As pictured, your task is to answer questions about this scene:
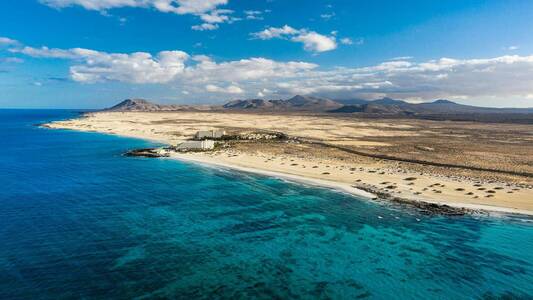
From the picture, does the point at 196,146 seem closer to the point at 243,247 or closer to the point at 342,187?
the point at 342,187

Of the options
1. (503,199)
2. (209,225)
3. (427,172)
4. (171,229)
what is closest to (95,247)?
(171,229)

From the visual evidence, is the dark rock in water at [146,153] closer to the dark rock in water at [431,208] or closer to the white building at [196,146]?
the white building at [196,146]

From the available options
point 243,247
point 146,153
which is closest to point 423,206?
point 243,247

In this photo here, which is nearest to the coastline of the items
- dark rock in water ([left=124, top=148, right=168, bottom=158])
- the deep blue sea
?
the deep blue sea

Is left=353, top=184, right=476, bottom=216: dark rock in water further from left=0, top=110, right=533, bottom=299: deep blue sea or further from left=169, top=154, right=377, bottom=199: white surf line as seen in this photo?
left=169, top=154, right=377, bottom=199: white surf line

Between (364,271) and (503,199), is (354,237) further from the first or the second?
(503,199)

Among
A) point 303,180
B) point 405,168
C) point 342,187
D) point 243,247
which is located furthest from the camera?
point 405,168

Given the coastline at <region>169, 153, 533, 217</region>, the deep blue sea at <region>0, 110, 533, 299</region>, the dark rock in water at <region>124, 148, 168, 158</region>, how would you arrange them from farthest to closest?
1. the dark rock in water at <region>124, 148, 168, 158</region>
2. the coastline at <region>169, 153, 533, 217</region>
3. the deep blue sea at <region>0, 110, 533, 299</region>

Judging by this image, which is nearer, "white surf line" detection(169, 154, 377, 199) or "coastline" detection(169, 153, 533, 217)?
"coastline" detection(169, 153, 533, 217)
